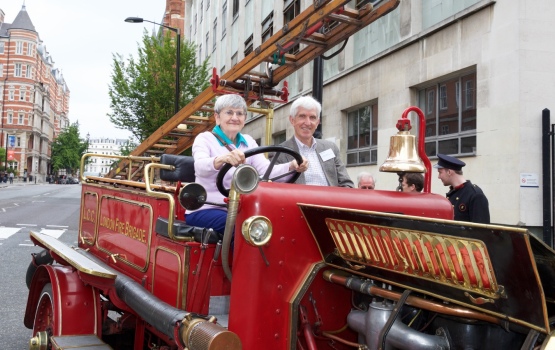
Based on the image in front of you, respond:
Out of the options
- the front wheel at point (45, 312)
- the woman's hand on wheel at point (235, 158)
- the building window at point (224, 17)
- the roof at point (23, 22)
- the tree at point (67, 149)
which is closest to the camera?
the woman's hand on wheel at point (235, 158)

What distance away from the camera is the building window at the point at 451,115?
9135 mm

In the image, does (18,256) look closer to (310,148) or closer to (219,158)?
(310,148)

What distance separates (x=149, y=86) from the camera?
2059 cm

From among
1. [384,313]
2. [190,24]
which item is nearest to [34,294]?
[384,313]

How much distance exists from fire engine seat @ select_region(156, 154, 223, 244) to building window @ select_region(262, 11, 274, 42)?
16003 millimetres

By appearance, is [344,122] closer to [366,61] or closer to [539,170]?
[366,61]

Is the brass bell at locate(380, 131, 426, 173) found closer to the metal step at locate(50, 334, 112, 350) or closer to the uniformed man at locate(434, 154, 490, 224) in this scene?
the metal step at locate(50, 334, 112, 350)

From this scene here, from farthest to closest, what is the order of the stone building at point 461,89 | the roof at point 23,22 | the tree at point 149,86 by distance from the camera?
1. the roof at point 23,22
2. the tree at point 149,86
3. the stone building at point 461,89

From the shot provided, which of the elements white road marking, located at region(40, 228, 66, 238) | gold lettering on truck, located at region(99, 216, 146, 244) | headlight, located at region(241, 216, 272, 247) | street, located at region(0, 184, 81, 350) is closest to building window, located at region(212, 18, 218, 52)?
street, located at region(0, 184, 81, 350)

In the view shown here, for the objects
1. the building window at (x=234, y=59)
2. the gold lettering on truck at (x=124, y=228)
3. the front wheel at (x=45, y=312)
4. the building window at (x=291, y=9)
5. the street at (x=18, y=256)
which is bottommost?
the street at (x=18, y=256)

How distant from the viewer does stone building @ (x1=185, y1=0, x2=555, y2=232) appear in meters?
7.91

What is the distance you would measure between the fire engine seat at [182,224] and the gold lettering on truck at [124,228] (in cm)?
41

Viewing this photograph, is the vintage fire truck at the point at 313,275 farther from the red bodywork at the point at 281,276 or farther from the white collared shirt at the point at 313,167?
the white collared shirt at the point at 313,167

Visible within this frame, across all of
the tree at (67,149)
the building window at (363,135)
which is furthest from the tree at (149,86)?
the tree at (67,149)
